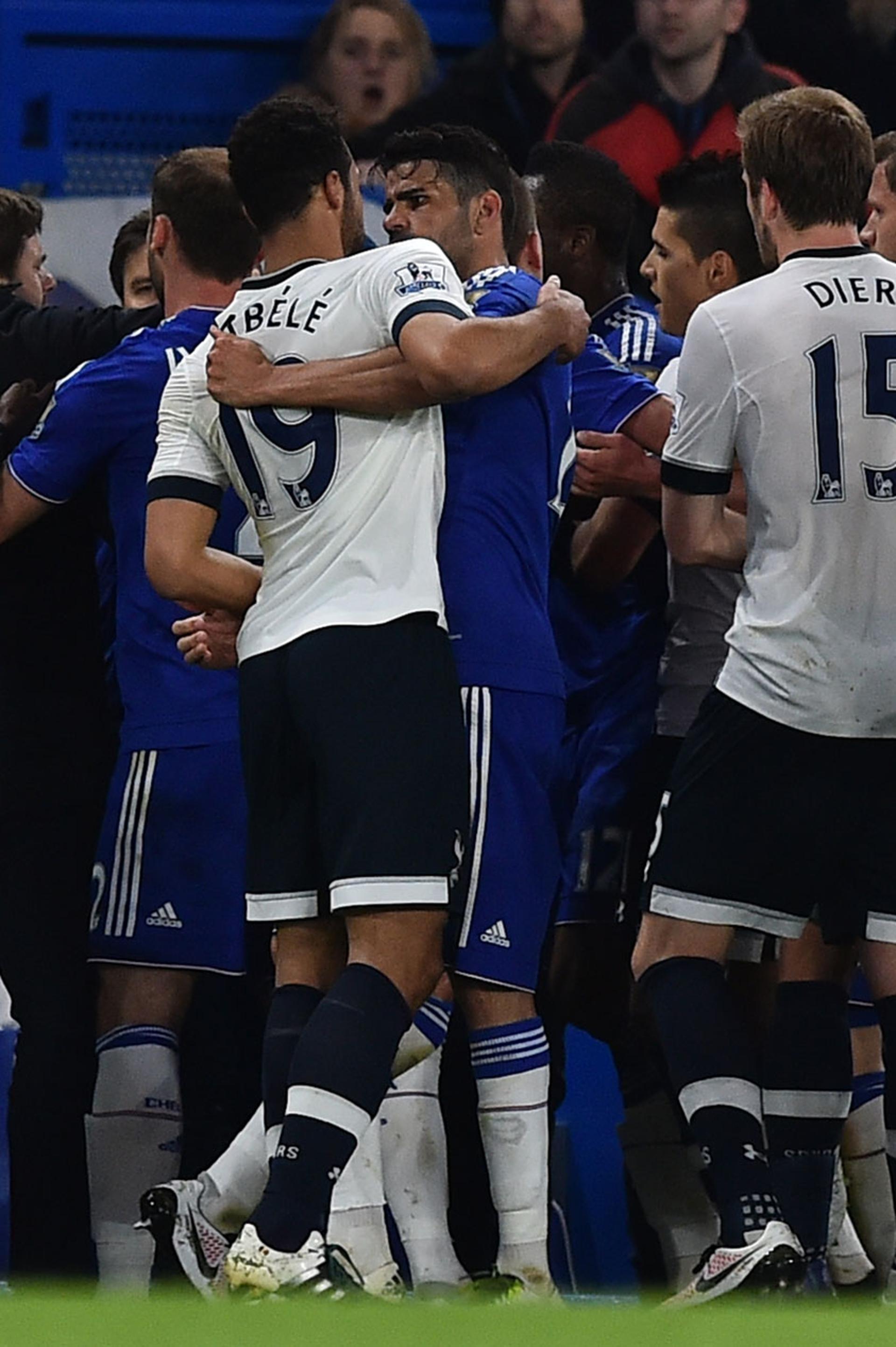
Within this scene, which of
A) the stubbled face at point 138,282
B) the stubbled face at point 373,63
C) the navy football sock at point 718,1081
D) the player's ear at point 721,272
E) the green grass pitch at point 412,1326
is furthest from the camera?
the stubbled face at point 373,63

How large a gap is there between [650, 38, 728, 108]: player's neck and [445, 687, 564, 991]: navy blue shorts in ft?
13.0

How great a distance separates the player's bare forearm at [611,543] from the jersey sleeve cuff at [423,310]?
89 centimetres

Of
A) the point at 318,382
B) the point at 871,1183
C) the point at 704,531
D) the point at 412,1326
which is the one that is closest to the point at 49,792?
the point at 318,382

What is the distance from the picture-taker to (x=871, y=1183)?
455cm

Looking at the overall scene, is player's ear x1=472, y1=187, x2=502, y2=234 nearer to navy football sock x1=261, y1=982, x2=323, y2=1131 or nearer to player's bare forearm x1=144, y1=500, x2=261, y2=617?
player's bare forearm x1=144, y1=500, x2=261, y2=617

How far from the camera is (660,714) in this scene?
4.60 meters

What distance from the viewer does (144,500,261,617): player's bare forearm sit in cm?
385

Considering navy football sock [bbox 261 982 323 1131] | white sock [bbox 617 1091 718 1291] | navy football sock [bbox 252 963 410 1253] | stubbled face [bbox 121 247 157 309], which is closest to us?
navy football sock [bbox 252 963 410 1253]

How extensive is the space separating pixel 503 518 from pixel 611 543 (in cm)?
62

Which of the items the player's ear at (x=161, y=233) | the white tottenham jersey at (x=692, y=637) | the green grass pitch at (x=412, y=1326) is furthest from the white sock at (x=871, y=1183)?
the player's ear at (x=161, y=233)

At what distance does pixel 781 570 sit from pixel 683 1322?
1.46 metres

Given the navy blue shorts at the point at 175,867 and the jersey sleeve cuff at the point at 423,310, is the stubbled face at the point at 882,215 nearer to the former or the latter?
the jersey sleeve cuff at the point at 423,310

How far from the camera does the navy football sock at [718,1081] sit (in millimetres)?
3521

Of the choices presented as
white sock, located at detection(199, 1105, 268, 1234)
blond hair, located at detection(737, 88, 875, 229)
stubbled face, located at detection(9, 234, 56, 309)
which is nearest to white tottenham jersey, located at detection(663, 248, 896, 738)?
blond hair, located at detection(737, 88, 875, 229)
